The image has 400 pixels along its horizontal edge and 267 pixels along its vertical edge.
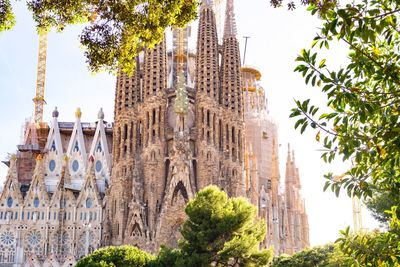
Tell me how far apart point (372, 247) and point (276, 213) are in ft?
128

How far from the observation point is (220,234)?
25578 mm

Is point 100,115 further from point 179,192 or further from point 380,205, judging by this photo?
point 380,205

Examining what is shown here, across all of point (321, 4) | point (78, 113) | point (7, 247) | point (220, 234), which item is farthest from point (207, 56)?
point (321, 4)

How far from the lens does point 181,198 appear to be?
3659cm

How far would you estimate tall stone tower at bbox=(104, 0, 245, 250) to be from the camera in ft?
121

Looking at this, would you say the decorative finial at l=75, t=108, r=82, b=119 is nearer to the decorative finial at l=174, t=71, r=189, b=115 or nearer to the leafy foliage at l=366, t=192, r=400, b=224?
the decorative finial at l=174, t=71, r=189, b=115

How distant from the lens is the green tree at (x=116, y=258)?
24.1 metres

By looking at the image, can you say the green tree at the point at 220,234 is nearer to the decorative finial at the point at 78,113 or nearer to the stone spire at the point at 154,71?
the stone spire at the point at 154,71

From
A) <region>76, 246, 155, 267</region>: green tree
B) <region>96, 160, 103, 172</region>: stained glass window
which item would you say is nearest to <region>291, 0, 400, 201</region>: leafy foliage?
<region>76, 246, 155, 267</region>: green tree

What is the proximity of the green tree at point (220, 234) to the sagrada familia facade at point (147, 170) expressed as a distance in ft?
33.3

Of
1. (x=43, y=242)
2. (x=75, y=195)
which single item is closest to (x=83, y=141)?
(x=75, y=195)

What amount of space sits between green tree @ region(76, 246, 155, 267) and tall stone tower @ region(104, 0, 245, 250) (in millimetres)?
10503

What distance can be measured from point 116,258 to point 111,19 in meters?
15.9

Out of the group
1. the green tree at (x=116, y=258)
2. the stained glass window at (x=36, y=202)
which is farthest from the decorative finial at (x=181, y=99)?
the green tree at (x=116, y=258)
